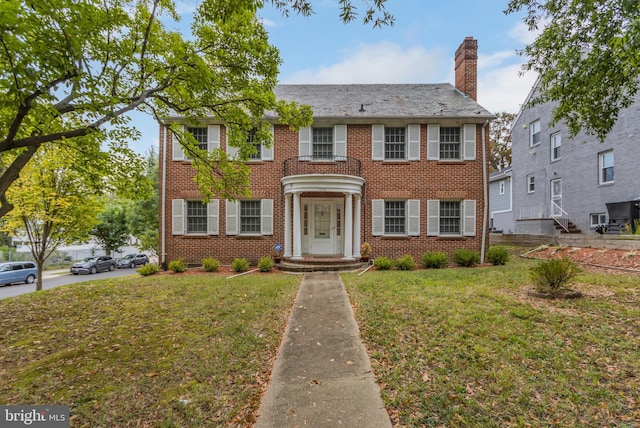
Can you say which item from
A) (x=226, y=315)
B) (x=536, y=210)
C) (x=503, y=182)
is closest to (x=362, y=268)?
(x=226, y=315)

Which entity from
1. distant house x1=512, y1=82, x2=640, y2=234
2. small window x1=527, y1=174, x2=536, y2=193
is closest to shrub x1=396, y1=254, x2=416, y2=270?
distant house x1=512, y1=82, x2=640, y2=234

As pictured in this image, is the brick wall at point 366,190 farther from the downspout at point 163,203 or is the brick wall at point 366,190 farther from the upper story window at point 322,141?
the upper story window at point 322,141

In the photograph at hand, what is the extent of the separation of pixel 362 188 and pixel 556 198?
504 inches

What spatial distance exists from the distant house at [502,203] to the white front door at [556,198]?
4.36m

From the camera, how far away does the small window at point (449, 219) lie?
39.3ft

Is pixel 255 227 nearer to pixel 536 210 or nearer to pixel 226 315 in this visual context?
pixel 226 315

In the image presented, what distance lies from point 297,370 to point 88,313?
17.3 feet

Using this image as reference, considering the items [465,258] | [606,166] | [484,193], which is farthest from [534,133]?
[465,258]

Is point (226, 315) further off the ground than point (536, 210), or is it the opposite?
point (536, 210)

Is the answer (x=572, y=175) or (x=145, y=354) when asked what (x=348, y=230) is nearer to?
(x=145, y=354)

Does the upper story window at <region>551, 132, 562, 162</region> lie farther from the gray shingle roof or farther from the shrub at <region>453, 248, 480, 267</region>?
the shrub at <region>453, 248, 480, 267</region>

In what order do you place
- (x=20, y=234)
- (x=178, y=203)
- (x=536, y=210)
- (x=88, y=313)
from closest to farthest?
(x=88, y=313), (x=178, y=203), (x=20, y=234), (x=536, y=210)

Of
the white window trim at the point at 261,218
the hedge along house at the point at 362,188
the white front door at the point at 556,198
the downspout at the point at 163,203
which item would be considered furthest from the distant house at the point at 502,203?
the downspout at the point at 163,203

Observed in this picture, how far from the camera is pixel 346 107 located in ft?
40.7
